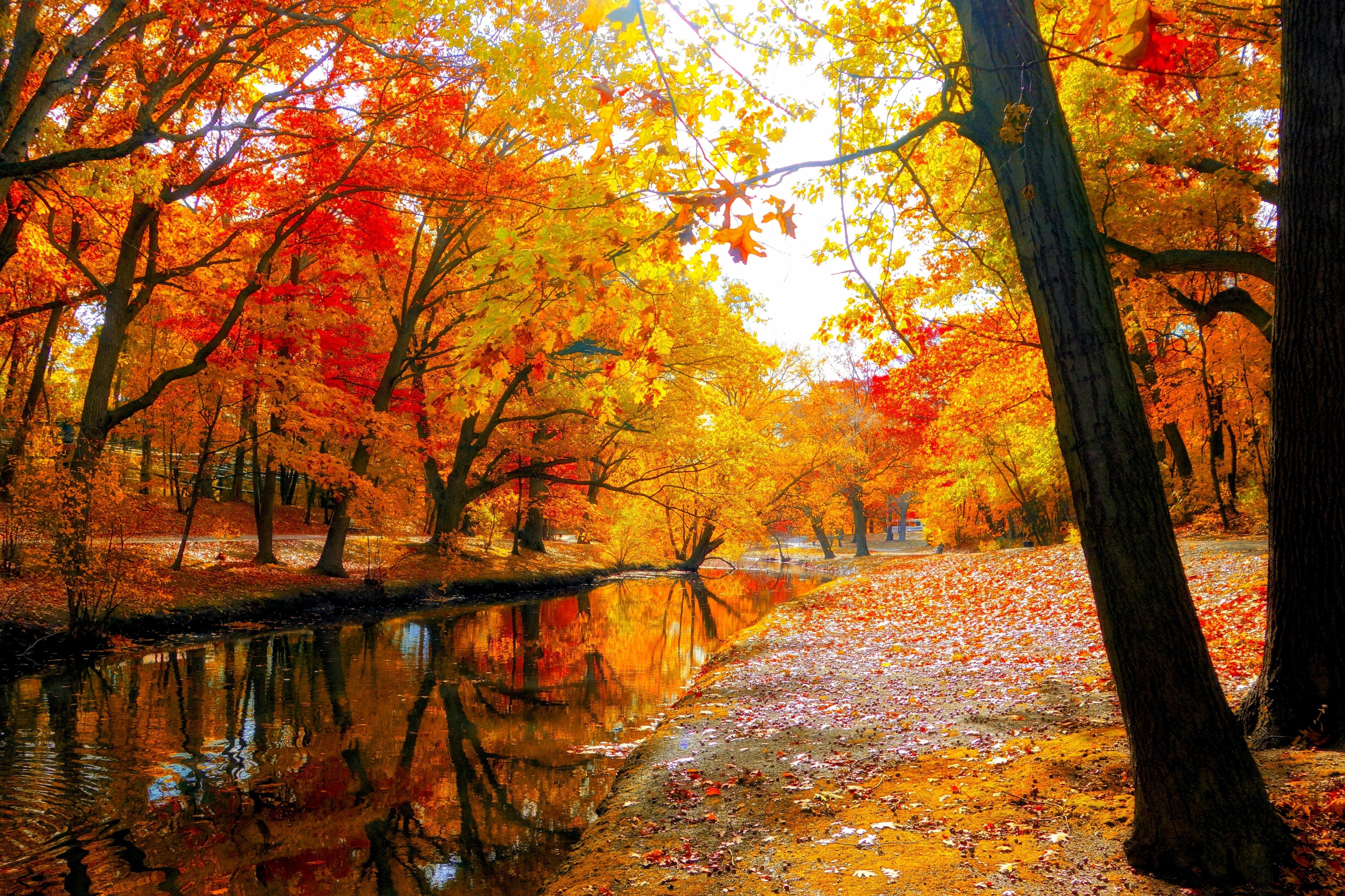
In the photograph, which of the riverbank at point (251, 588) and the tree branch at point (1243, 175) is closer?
the tree branch at point (1243, 175)

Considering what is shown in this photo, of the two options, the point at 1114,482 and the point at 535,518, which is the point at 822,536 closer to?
the point at 535,518

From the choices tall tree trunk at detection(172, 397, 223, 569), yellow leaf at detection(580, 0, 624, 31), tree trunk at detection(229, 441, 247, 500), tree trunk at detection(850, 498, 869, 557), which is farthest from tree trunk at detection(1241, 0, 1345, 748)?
tree trunk at detection(850, 498, 869, 557)

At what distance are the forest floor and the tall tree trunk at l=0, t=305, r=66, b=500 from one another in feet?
Answer: 35.4

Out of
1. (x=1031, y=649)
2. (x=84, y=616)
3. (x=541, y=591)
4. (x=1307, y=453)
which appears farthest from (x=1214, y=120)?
(x=541, y=591)

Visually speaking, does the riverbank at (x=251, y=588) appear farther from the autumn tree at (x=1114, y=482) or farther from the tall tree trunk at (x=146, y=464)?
the autumn tree at (x=1114, y=482)

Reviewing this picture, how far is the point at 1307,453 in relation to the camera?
3688 mm

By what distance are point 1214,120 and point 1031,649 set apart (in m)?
7.32

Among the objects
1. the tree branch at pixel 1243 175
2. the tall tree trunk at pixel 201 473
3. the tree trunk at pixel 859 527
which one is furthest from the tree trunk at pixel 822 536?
the tree branch at pixel 1243 175

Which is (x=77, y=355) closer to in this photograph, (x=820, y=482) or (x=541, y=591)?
(x=541, y=591)

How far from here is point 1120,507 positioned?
9.99 ft

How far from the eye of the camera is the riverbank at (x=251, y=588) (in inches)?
421

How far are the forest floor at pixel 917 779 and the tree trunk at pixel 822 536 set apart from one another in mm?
24716

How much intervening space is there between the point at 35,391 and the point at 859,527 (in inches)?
1210

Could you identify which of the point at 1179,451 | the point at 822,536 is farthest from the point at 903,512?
the point at 1179,451
